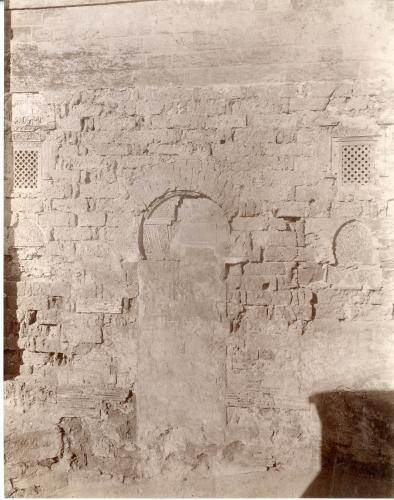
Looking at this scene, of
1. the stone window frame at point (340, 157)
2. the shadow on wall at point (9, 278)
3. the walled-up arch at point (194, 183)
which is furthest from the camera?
the shadow on wall at point (9, 278)

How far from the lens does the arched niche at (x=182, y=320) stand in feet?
12.3

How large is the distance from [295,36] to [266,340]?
2471mm

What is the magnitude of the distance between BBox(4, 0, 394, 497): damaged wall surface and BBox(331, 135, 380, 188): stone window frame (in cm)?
2

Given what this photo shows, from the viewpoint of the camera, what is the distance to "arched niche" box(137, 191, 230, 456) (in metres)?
3.75

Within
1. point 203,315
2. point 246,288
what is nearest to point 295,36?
point 246,288

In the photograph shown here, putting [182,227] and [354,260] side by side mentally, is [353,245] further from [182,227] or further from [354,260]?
[182,227]

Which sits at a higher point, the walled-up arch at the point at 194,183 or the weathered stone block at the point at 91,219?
the walled-up arch at the point at 194,183

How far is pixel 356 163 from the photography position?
11.8ft

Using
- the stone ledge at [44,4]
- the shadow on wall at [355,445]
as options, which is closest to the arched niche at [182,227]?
the shadow on wall at [355,445]

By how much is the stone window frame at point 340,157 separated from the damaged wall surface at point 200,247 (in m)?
0.02

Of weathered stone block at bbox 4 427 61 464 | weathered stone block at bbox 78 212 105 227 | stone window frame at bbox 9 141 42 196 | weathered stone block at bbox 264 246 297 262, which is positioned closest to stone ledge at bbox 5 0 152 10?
stone window frame at bbox 9 141 42 196

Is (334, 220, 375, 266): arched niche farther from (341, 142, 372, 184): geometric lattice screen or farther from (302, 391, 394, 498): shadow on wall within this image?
(302, 391, 394, 498): shadow on wall

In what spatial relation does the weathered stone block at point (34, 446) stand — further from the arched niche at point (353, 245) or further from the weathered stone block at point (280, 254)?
the arched niche at point (353, 245)

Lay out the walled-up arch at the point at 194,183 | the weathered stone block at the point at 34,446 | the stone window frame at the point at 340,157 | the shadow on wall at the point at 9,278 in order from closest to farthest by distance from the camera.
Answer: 1. the stone window frame at the point at 340,157
2. the walled-up arch at the point at 194,183
3. the shadow on wall at the point at 9,278
4. the weathered stone block at the point at 34,446
